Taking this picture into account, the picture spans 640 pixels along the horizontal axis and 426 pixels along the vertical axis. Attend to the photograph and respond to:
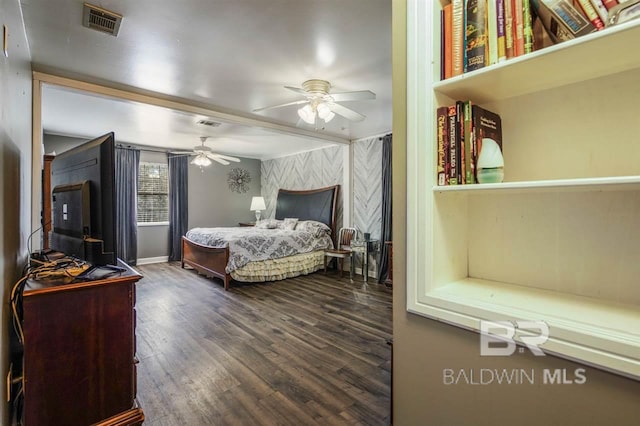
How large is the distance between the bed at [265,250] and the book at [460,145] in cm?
388

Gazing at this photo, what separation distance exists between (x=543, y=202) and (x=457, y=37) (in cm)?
59

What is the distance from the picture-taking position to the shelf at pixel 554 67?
680mm

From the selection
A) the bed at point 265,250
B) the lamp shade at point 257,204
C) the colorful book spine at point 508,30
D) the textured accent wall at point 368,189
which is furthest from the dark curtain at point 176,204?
the colorful book spine at point 508,30

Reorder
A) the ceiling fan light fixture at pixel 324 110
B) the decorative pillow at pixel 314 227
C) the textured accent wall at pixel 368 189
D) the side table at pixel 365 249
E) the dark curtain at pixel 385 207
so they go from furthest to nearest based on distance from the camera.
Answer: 1. the decorative pillow at pixel 314 227
2. the textured accent wall at pixel 368 189
3. the side table at pixel 365 249
4. the dark curtain at pixel 385 207
5. the ceiling fan light fixture at pixel 324 110

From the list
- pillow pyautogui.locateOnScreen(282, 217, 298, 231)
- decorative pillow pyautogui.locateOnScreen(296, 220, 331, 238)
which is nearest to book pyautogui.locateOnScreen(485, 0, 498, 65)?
decorative pillow pyautogui.locateOnScreen(296, 220, 331, 238)

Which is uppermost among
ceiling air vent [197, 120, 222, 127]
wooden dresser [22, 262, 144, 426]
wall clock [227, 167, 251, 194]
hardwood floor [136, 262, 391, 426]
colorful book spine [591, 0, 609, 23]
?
ceiling air vent [197, 120, 222, 127]

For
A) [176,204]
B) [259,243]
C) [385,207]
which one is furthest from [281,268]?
[176,204]

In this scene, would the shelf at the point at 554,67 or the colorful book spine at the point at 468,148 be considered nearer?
the shelf at the point at 554,67

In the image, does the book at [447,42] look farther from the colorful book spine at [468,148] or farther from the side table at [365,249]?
the side table at [365,249]

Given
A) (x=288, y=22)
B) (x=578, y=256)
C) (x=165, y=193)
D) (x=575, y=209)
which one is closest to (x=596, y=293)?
(x=578, y=256)

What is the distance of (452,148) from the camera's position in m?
0.93

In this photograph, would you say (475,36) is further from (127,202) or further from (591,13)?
(127,202)

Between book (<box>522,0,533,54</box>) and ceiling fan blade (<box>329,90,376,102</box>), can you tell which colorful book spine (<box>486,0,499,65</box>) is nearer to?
book (<box>522,0,533,54</box>)

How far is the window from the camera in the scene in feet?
19.9
